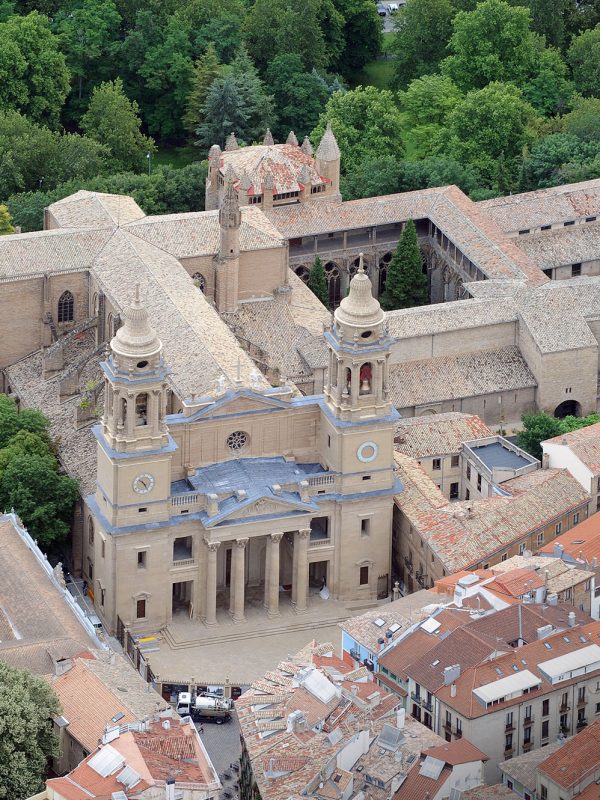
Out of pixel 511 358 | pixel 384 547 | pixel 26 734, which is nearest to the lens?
pixel 26 734

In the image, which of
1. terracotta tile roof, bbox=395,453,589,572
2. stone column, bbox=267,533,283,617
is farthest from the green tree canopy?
stone column, bbox=267,533,283,617

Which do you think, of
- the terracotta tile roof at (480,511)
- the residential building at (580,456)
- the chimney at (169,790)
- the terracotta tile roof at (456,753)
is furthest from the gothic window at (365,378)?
the chimney at (169,790)

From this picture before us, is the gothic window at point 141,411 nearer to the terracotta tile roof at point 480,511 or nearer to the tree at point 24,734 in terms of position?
the terracotta tile roof at point 480,511

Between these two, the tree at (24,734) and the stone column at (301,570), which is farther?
the stone column at (301,570)

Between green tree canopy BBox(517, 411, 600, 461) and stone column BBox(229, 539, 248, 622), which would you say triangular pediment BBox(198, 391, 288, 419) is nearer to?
stone column BBox(229, 539, 248, 622)

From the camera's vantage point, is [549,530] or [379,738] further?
[549,530]

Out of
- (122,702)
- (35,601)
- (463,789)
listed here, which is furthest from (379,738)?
(35,601)

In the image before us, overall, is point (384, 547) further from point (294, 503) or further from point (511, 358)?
point (511, 358)
